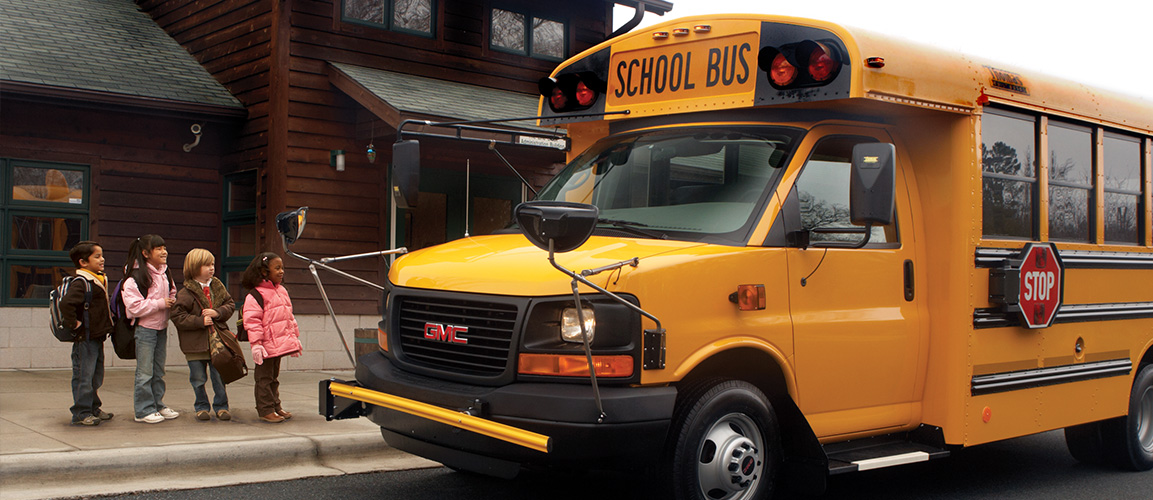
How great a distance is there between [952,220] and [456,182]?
883 centimetres

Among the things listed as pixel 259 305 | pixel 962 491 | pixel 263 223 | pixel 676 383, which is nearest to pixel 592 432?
pixel 676 383

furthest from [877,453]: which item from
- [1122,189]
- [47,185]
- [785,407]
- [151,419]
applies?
[47,185]

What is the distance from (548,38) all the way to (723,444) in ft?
36.7

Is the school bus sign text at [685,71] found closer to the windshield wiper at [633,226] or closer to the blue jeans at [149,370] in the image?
the windshield wiper at [633,226]

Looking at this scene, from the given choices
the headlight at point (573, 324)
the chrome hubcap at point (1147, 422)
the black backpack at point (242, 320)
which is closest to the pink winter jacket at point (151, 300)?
the black backpack at point (242, 320)

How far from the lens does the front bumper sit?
452 cm

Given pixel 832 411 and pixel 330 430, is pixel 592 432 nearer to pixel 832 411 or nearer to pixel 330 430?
pixel 832 411

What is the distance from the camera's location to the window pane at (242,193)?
13242 millimetres

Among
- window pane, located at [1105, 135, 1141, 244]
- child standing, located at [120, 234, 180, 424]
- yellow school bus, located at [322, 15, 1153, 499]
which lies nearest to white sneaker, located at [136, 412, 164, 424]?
child standing, located at [120, 234, 180, 424]

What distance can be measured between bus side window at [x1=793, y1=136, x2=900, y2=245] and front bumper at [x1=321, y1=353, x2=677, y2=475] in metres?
1.43

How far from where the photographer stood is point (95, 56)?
13102mm

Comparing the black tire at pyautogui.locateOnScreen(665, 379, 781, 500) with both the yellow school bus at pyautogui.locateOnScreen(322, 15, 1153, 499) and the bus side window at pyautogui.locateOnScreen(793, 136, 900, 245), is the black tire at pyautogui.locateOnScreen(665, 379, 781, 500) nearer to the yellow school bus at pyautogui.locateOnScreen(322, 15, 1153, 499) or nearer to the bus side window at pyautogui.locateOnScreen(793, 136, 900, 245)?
the yellow school bus at pyautogui.locateOnScreen(322, 15, 1153, 499)

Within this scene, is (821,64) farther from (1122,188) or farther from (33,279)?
(33,279)

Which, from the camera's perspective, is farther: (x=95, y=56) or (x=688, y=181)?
(x=95, y=56)
